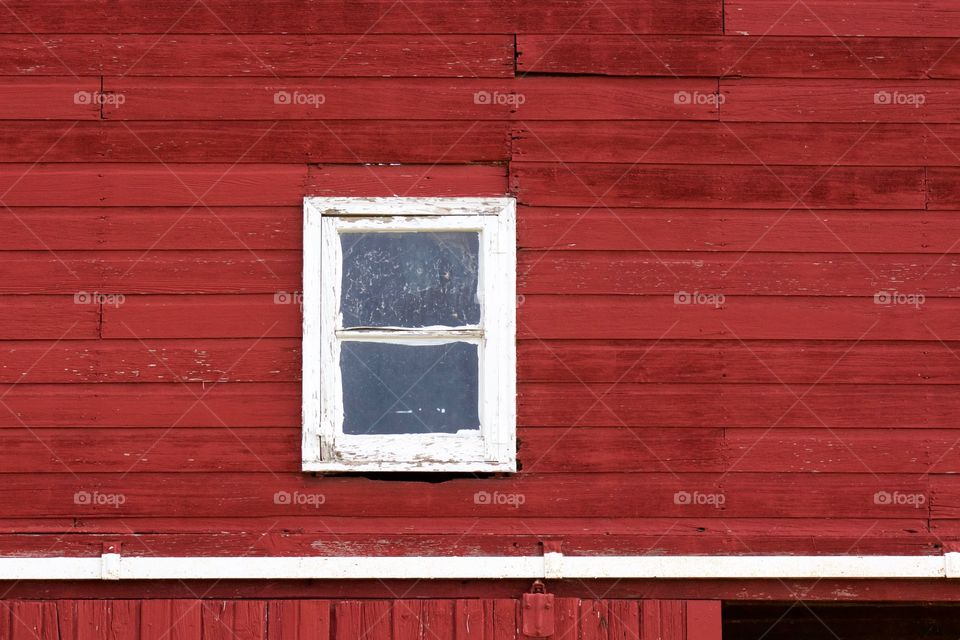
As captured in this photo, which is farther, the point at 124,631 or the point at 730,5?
the point at 730,5

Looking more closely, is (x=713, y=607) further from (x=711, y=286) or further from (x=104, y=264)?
(x=104, y=264)

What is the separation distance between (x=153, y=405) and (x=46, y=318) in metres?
0.64

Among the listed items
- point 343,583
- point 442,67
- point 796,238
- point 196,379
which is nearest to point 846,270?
point 796,238

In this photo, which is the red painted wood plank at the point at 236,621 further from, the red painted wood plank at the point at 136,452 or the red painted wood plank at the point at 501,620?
the red painted wood plank at the point at 501,620

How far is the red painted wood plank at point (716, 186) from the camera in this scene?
14.4 feet

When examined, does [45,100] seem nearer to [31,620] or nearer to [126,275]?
[126,275]

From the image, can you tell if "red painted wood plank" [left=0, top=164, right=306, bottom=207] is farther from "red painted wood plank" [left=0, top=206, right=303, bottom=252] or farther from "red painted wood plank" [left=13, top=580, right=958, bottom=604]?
"red painted wood plank" [left=13, top=580, right=958, bottom=604]

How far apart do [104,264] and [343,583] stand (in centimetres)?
184

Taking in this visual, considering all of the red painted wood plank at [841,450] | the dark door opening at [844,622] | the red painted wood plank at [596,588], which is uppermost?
the red painted wood plank at [841,450]

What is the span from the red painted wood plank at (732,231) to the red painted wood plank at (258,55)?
788 millimetres

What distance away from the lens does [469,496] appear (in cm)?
428

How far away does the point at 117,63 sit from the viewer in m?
4.39

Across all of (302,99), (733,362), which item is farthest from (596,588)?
(302,99)

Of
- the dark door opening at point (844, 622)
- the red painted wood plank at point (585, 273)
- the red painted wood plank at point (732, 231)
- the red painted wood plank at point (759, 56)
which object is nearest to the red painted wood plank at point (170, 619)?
the red painted wood plank at point (585, 273)
